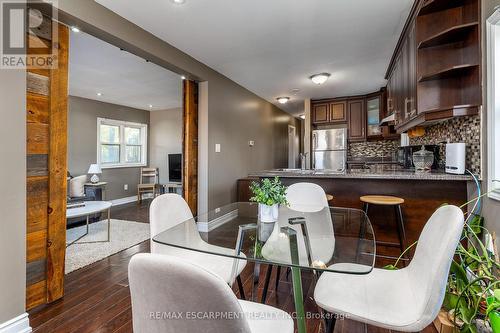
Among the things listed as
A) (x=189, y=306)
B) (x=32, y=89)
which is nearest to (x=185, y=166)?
(x=32, y=89)

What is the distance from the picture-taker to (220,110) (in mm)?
4156

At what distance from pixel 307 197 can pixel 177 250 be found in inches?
47.8

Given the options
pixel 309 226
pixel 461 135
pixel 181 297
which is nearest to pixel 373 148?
pixel 461 135

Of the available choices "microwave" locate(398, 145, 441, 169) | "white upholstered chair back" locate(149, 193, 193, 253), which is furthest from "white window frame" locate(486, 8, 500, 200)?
"white upholstered chair back" locate(149, 193, 193, 253)

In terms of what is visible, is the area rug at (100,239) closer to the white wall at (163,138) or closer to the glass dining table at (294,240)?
the glass dining table at (294,240)

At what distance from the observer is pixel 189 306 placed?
0.65m

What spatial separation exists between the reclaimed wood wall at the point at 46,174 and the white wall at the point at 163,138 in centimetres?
483

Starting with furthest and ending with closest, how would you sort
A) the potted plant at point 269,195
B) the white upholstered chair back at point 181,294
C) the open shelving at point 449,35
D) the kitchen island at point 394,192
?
the kitchen island at point 394,192, the open shelving at point 449,35, the potted plant at point 269,195, the white upholstered chair back at point 181,294

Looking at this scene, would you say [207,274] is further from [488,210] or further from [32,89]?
[488,210]

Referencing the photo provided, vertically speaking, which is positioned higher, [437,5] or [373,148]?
[437,5]

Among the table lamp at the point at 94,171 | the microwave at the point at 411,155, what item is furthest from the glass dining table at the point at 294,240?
the table lamp at the point at 94,171

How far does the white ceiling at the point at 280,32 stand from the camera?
2291mm

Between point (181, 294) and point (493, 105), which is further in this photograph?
point (493, 105)

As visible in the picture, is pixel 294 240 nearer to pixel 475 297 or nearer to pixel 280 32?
pixel 475 297
